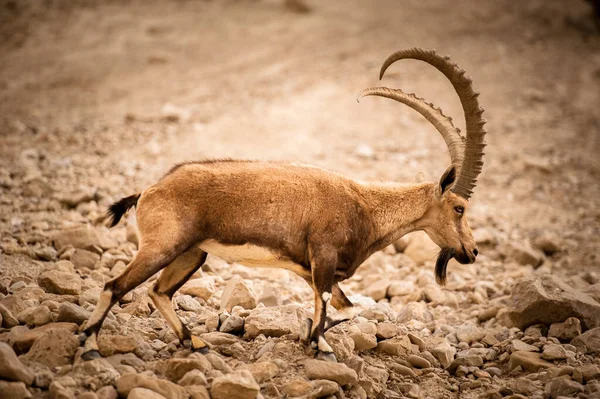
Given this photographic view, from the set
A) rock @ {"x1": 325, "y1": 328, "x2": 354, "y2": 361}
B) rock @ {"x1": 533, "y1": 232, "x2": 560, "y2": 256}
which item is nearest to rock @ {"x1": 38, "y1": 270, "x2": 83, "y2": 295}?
rock @ {"x1": 325, "y1": 328, "x2": 354, "y2": 361}

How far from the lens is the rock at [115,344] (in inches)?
218

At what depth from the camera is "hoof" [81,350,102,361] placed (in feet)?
17.4

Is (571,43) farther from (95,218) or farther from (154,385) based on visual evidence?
(154,385)

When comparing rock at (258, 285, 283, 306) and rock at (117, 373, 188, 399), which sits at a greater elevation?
rock at (117, 373, 188, 399)

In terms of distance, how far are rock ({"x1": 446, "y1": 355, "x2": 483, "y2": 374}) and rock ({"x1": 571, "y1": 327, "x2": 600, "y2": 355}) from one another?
106 cm

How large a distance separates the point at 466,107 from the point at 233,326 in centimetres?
320

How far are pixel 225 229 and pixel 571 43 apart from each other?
1880cm

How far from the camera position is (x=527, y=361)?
645cm

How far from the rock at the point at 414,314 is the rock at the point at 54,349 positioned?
367 cm

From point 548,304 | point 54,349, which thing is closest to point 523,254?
point 548,304

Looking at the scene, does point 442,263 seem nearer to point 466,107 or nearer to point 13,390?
point 466,107

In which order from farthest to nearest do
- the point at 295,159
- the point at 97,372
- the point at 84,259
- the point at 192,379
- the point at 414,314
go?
the point at 295,159 < the point at 84,259 < the point at 414,314 < the point at 192,379 < the point at 97,372

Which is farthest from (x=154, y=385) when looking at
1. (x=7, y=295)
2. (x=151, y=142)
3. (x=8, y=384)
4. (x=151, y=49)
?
(x=151, y=49)

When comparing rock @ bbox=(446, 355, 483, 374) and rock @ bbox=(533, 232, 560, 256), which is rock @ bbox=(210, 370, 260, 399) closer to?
rock @ bbox=(446, 355, 483, 374)
